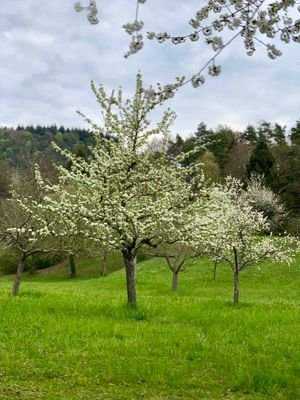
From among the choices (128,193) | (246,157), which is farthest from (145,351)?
(246,157)

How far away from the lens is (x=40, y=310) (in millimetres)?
12797

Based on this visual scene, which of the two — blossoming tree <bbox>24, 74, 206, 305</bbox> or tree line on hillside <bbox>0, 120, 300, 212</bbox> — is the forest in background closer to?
tree line on hillside <bbox>0, 120, 300, 212</bbox>

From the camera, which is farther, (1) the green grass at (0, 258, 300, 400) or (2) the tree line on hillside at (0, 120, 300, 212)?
(2) the tree line on hillside at (0, 120, 300, 212)

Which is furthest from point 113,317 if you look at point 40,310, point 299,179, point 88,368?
point 299,179

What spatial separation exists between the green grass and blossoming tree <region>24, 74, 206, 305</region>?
6.94 feet

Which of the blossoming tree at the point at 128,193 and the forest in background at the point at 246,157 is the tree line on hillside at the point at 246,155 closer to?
the forest in background at the point at 246,157

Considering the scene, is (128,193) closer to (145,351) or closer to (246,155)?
(145,351)

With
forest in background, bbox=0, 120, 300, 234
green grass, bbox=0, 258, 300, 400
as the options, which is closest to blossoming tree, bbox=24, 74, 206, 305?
green grass, bbox=0, 258, 300, 400

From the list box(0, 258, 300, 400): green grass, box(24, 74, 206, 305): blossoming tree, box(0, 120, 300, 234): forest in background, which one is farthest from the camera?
box(0, 120, 300, 234): forest in background

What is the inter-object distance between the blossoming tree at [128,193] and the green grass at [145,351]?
212 cm

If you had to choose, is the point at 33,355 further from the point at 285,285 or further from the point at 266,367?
the point at 285,285

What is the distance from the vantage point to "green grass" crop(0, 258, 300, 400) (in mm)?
7109

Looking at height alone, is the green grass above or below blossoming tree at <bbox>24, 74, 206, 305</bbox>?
below

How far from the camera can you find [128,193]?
15.0 m
